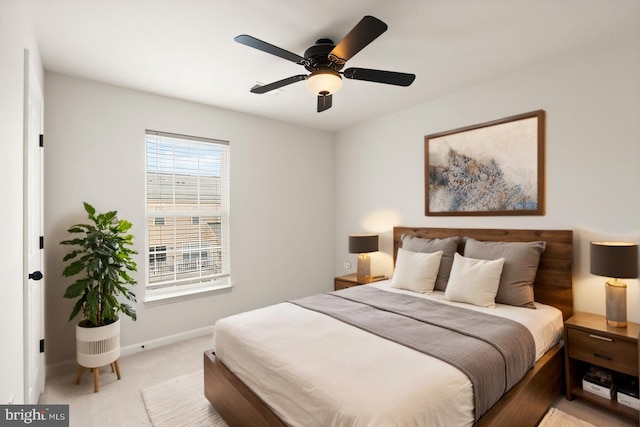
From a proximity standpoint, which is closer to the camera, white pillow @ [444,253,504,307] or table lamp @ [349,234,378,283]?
white pillow @ [444,253,504,307]

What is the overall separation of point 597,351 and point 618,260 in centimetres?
65

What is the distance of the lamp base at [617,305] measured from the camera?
7.27 feet

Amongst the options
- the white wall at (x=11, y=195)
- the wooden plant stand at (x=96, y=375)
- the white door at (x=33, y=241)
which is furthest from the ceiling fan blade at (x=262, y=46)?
the wooden plant stand at (x=96, y=375)

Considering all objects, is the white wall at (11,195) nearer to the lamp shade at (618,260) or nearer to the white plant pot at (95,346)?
the white plant pot at (95,346)

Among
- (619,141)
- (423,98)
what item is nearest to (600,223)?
(619,141)

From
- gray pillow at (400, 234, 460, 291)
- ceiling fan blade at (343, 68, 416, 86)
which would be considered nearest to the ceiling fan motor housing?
ceiling fan blade at (343, 68, 416, 86)

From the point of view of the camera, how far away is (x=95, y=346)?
8.32ft

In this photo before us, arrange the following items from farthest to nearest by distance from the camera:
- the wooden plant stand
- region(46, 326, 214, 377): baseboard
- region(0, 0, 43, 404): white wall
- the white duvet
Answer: region(46, 326, 214, 377): baseboard → the wooden plant stand → region(0, 0, 43, 404): white wall → the white duvet

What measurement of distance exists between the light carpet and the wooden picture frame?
1596mm

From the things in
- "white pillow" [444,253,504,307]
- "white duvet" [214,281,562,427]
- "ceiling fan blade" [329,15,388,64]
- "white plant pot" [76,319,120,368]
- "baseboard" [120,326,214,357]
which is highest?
"ceiling fan blade" [329,15,388,64]

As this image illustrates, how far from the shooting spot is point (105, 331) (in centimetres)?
255

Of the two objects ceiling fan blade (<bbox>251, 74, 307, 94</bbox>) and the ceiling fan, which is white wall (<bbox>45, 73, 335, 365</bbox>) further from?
the ceiling fan

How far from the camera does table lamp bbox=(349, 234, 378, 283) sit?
3877 mm

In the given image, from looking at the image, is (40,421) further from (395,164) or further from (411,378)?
(395,164)
